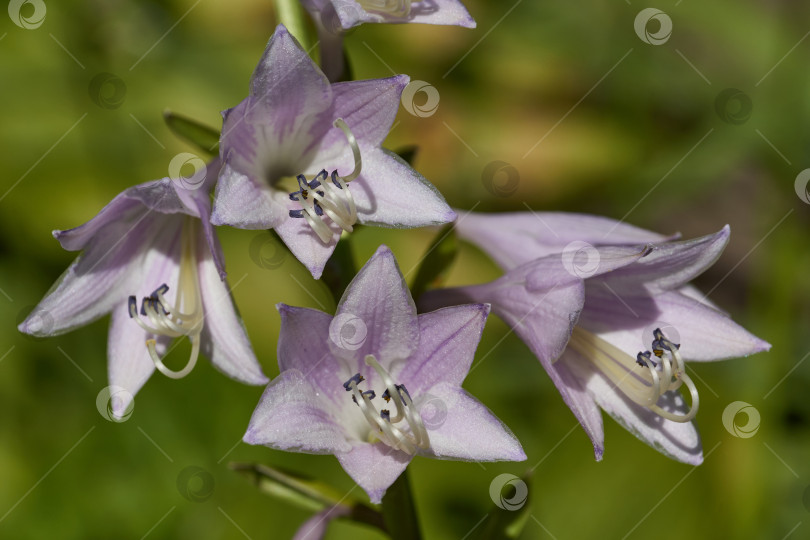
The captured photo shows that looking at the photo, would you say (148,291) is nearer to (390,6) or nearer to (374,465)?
(374,465)

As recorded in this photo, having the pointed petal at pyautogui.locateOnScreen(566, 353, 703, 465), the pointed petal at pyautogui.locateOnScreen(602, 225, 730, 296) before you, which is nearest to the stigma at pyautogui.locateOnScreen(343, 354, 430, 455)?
the pointed petal at pyautogui.locateOnScreen(566, 353, 703, 465)

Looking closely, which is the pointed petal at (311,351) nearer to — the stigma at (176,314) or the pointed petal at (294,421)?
the pointed petal at (294,421)

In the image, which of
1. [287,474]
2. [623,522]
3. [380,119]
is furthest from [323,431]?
[623,522]

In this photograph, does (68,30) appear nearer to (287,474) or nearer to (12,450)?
(12,450)

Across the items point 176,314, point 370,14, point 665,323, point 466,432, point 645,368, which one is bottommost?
point 176,314

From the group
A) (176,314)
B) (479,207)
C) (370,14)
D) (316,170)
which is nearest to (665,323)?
(316,170)
